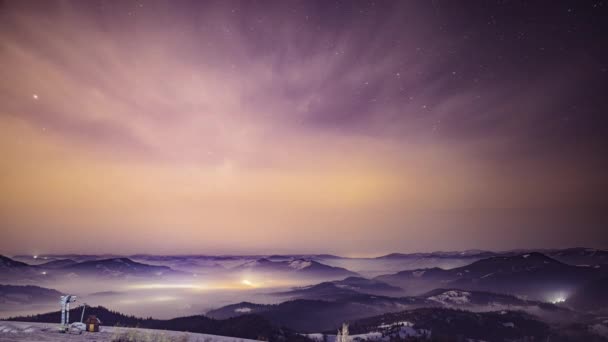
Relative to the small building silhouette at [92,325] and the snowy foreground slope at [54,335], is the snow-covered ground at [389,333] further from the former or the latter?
the small building silhouette at [92,325]

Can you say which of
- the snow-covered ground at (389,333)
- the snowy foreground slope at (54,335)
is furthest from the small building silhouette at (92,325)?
the snow-covered ground at (389,333)

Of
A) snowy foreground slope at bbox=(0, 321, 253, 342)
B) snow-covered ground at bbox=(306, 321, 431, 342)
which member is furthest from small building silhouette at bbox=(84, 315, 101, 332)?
snow-covered ground at bbox=(306, 321, 431, 342)

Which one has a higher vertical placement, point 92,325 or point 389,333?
point 92,325

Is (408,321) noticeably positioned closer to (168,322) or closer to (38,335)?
(168,322)

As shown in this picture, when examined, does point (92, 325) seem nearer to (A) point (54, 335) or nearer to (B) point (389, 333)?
(A) point (54, 335)

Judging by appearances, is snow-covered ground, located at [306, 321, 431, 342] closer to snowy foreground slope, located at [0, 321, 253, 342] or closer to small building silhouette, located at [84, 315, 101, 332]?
snowy foreground slope, located at [0, 321, 253, 342]

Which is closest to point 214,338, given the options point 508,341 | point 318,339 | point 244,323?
point 318,339

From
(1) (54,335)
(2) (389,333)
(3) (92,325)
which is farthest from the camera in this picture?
(2) (389,333)

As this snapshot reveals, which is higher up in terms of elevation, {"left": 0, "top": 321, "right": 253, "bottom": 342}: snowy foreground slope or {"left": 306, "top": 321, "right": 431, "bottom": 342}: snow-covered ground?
{"left": 0, "top": 321, "right": 253, "bottom": 342}: snowy foreground slope

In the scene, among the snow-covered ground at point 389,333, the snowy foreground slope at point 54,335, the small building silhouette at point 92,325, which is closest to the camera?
the snowy foreground slope at point 54,335

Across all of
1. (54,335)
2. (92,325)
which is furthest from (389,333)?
(54,335)

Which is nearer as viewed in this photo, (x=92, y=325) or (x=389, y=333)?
(x=92, y=325)

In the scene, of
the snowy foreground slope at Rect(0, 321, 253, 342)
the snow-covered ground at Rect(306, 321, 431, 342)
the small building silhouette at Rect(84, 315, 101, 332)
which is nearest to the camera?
the snowy foreground slope at Rect(0, 321, 253, 342)

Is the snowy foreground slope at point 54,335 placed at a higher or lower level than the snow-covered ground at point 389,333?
higher
